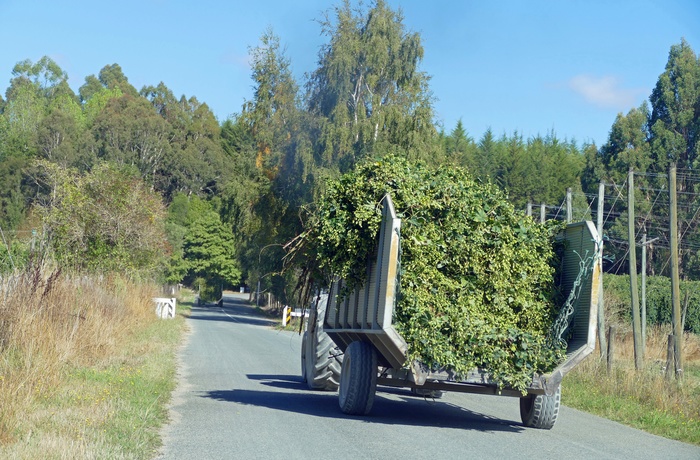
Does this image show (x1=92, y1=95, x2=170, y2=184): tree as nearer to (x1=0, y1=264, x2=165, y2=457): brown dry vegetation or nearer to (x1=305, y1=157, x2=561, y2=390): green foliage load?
(x1=0, y1=264, x2=165, y2=457): brown dry vegetation

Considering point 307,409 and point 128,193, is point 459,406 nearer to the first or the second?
point 307,409

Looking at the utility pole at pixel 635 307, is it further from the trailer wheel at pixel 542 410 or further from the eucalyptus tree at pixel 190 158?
the eucalyptus tree at pixel 190 158

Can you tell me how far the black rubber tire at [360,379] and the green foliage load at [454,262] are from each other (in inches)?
35.9

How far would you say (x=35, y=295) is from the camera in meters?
13.3

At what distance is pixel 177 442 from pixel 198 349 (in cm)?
1515

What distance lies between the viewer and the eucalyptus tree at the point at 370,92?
133 ft

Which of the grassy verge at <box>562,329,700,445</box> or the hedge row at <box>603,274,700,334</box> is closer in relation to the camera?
the grassy verge at <box>562,329,700,445</box>

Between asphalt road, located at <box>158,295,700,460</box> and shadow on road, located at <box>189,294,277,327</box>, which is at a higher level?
shadow on road, located at <box>189,294,277,327</box>

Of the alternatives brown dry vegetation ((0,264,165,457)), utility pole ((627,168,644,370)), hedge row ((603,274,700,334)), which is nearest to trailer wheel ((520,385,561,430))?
brown dry vegetation ((0,264,165,457))

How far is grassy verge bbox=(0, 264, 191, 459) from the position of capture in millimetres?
7922

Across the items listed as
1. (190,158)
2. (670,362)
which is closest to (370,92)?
(670,362)

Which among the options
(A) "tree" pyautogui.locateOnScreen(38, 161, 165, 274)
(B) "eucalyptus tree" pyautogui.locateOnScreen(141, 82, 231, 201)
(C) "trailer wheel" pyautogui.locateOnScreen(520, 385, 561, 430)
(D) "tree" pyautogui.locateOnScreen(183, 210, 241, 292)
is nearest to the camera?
(C) "trailer wheel" pyautogui.locateOnScreen(520, 385, 561, 430)

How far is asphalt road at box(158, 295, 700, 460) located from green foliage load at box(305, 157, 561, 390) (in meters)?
0.97

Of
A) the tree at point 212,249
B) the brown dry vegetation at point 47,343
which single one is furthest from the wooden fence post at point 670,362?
the tree at point 212,249
